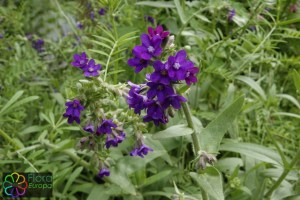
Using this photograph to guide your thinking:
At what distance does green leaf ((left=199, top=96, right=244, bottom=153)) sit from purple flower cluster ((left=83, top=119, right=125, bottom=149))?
1.39 ft

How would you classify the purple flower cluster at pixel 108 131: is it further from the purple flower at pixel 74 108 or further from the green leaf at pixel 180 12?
the green leaf at pixel 180 12

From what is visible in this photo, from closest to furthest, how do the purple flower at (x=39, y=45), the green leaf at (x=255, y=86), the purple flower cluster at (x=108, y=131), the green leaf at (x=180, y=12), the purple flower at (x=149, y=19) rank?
the purple flower cluster at (x=108, y=131) < the green leaf at (x=180, y=12) < the green leaf at (x=255, y=86) < the purple flower at (x=149, y=19) < the purple flower at (x=39, y=45)

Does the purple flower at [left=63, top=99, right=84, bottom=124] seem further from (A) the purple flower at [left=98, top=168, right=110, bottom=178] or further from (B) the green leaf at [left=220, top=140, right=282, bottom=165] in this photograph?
(B) the green leaf at [left=220, top=140, right=282, bottom=165]

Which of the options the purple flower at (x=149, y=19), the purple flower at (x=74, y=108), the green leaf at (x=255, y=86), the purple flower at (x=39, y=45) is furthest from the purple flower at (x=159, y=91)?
the purple flower at (x=39, y=45)

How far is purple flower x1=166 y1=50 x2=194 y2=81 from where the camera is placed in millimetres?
1623

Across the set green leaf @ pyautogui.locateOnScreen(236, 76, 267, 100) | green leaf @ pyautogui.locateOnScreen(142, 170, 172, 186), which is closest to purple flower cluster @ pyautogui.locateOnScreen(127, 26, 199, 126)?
green leaf @ pyautogui.locateOnScreen(142, 170, 172, 186)

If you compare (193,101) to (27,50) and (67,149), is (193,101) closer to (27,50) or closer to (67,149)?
(67,149)

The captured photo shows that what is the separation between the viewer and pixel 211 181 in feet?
6.38

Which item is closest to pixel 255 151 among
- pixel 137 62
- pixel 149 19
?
pixel 137 62

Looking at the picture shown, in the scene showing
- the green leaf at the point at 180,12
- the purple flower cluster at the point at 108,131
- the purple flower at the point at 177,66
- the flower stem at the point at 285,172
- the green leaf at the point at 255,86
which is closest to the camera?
the purple flower at the point at 177,66

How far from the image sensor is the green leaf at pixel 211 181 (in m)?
1.87

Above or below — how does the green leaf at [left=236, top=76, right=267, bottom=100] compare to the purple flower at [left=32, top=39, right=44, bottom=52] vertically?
above

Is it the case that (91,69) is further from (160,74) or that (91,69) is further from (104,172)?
(104,172)

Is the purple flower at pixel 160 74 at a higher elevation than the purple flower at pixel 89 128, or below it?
higher
